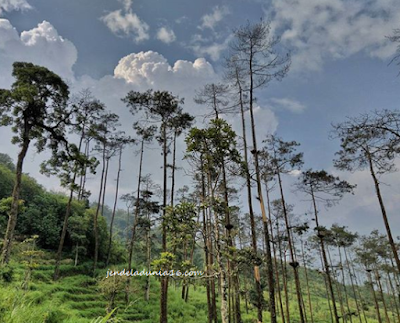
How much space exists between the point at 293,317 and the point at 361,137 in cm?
3009

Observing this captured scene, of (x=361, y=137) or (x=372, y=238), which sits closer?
(x=361, y=137)

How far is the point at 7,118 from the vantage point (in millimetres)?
11742

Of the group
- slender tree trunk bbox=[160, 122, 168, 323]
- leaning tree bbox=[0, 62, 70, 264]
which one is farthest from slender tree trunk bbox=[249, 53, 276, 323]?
leaning tree bbox=[0, 62, 70, 264]

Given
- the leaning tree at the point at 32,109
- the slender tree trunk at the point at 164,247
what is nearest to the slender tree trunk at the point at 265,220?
the slender tree trunk at the point at 164,247

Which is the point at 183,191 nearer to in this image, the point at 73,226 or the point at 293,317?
the point at 73,226

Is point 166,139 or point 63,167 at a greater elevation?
point 166,139

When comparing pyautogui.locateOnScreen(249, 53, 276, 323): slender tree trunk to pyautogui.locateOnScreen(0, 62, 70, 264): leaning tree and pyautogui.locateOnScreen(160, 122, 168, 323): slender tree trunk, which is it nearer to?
pyautogui.locateOnScreen(160, 122, 168, 323): slender tree trunk

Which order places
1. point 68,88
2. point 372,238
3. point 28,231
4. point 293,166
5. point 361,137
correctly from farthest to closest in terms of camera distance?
1. point 372,238
2. point 28,231
3. point 293,166
4. point 68,88
5. point 361,137

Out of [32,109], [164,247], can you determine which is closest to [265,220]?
[164,247]

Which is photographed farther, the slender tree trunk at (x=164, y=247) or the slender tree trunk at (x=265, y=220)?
the slender tree trunk at (x=164, y=247)

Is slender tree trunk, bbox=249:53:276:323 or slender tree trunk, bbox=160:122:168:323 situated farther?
slender tree trunk, bbox=160:122:168:323

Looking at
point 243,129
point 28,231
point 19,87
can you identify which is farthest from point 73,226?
point 243,129

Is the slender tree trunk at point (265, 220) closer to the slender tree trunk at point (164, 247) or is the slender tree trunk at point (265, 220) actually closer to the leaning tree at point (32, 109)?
the slender tree trunk at point (164, 247)

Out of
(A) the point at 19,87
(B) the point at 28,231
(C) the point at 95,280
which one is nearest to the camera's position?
(A) the point at 19,87
